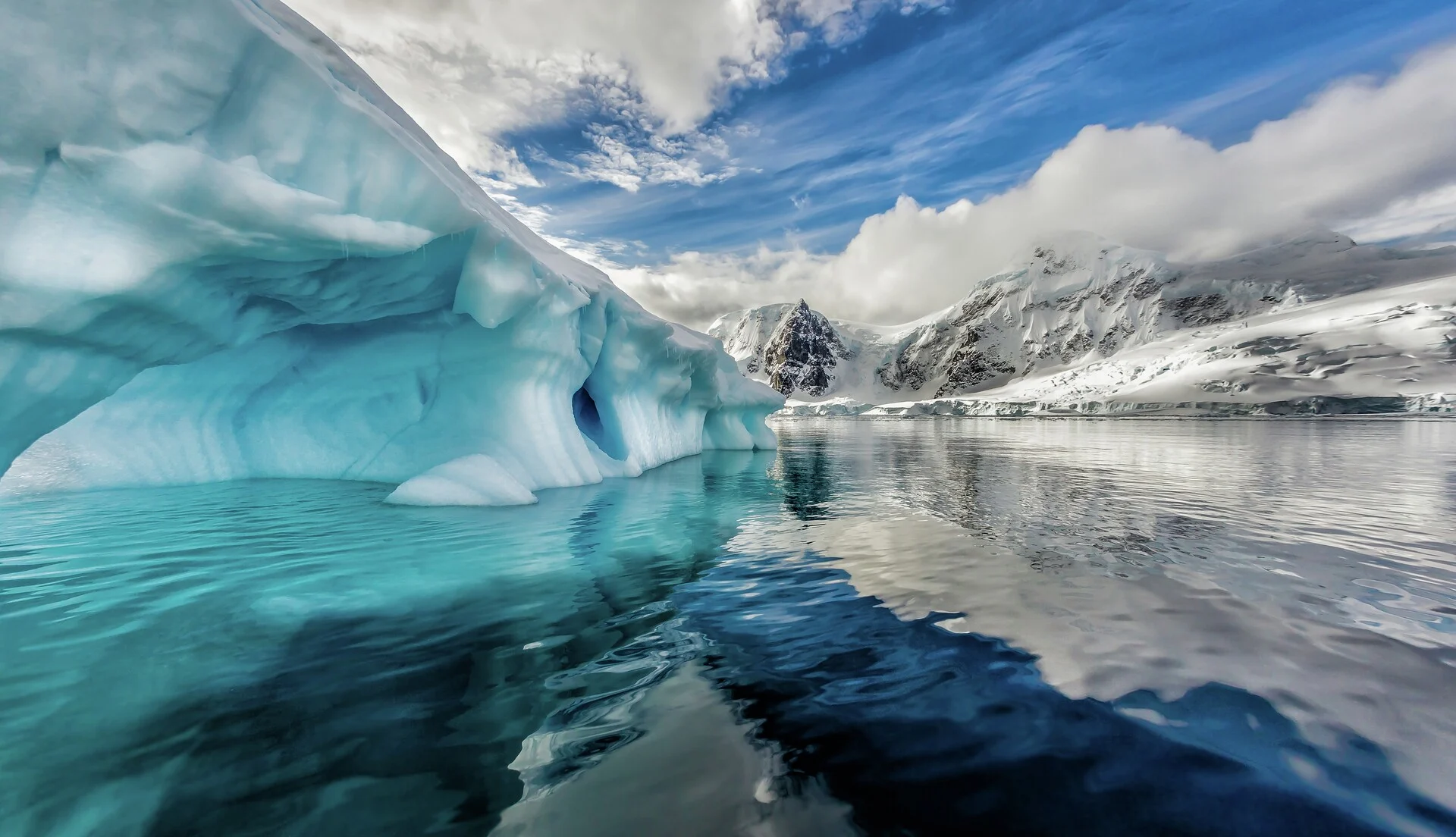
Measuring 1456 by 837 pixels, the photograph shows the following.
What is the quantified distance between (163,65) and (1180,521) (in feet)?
40.0

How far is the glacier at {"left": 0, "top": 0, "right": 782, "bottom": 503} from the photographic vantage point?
4.54 meters

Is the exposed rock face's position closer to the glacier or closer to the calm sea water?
the glacier

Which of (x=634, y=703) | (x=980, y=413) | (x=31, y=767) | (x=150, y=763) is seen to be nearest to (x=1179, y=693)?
(x=634, y=703)

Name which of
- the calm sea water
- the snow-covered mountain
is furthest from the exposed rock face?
the calm sea water

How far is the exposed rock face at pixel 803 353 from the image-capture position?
17662 centimetres

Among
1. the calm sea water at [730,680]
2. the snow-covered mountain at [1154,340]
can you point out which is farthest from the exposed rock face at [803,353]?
the calm sea water at [730,680]

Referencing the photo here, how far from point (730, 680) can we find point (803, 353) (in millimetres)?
181545

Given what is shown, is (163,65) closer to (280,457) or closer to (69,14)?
(69,14)

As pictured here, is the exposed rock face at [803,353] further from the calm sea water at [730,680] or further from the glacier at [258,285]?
the calm sea water at [730,680]

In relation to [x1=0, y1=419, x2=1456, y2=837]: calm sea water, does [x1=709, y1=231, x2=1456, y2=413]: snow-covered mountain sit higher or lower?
higher

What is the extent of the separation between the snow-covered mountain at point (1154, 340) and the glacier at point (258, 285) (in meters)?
→ 73.0

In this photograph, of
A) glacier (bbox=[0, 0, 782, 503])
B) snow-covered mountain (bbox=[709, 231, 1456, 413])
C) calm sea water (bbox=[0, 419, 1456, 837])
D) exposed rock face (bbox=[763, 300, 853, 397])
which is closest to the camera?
calm sea water (bbox=[0, 419, 1456, 837])

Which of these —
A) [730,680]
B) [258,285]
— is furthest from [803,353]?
[730,680]

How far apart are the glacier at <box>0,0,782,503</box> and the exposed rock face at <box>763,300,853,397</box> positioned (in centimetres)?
16053
